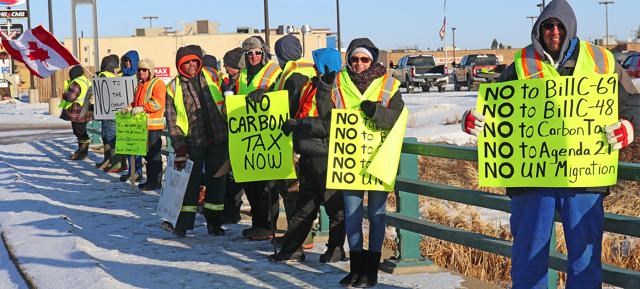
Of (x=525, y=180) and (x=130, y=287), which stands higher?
(x=525, y=180)

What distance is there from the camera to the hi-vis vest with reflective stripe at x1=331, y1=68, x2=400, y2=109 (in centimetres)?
750

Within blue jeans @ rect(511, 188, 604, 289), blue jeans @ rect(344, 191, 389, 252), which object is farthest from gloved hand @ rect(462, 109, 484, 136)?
blue jeans @ rect(344, 191, 389, 252)

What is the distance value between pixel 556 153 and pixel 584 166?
0.19 metres

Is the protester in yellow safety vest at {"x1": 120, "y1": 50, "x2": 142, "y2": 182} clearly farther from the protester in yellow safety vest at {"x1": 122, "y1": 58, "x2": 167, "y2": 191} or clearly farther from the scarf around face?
the scarf around face

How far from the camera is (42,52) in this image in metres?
19.1

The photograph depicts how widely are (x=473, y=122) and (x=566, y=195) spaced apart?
2.03 feet

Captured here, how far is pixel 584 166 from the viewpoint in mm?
5680

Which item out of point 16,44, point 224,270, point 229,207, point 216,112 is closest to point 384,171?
point 224,270

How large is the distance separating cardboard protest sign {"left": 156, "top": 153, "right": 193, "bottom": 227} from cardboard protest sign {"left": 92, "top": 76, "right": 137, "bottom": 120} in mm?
4818

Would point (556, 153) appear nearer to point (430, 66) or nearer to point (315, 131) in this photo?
point (315, 131)

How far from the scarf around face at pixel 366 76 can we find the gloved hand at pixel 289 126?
0.83 meters

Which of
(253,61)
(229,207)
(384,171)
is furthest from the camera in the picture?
(229,207)

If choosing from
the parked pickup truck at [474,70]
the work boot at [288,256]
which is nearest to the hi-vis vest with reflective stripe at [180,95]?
the work boot at [288,256]

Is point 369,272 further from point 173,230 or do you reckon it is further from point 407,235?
point 173,230
